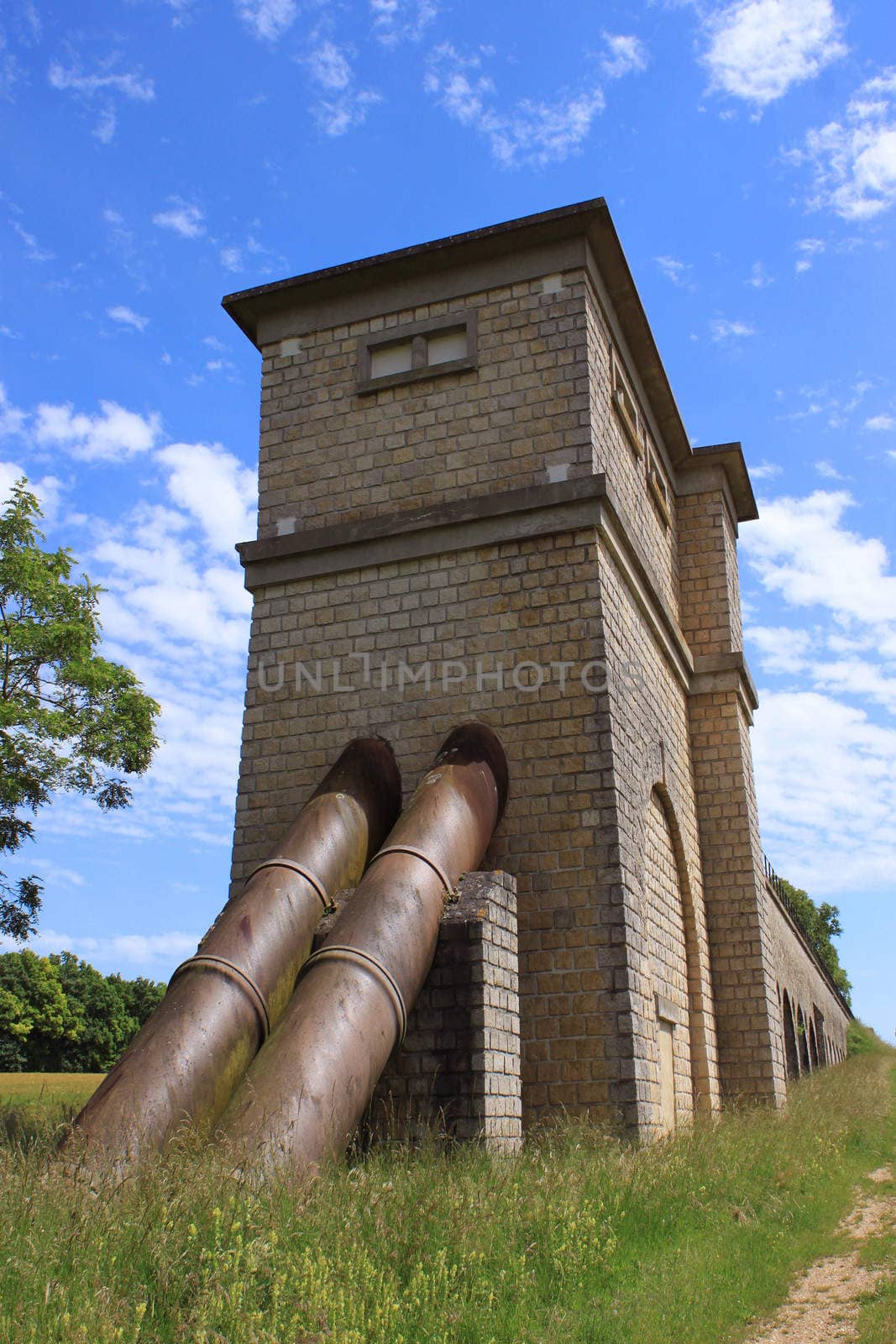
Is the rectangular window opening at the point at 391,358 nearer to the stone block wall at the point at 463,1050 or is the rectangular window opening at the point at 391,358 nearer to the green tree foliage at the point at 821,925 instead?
the stone block wall at the point at 463,1050

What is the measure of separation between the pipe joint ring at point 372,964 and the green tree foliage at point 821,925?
5256 cm

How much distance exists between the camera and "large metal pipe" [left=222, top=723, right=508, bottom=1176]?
614 cm

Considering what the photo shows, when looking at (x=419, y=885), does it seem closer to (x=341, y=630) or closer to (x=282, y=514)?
Answer: (x=341, y=630)

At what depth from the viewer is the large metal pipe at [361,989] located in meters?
6.14

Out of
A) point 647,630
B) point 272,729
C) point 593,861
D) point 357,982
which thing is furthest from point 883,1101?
point 357,982

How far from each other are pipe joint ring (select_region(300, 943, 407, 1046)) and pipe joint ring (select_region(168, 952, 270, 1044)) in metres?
0.35

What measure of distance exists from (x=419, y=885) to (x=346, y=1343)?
13.5ft

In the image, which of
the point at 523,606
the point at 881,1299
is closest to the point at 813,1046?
the point at 523,606

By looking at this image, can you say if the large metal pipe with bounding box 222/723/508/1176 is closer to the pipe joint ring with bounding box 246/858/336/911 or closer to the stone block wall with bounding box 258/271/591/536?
the pipe joint ring with bounding box 246/858/336/911

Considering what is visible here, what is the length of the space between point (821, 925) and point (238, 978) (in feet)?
192

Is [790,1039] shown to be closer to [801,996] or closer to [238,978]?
[801,996]

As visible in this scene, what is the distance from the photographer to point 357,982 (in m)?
7.04

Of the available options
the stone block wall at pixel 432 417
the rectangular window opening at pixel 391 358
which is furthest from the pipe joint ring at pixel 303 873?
the rectangular window opening at pixel 391 358

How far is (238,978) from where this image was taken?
734cm
